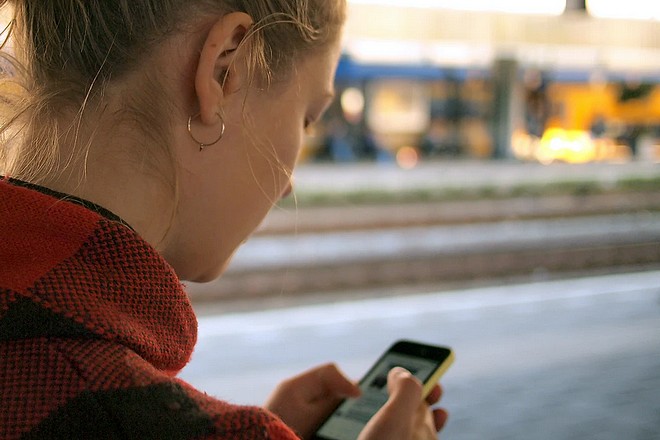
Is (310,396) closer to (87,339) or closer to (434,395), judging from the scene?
(434,395)

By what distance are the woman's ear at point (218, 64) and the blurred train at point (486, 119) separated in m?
9.88

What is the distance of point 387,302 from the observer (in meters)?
5.05

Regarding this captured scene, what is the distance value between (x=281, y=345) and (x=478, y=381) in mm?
1229

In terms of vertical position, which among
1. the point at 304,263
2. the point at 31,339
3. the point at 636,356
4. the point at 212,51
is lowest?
the point at 304,263

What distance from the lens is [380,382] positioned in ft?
3.81

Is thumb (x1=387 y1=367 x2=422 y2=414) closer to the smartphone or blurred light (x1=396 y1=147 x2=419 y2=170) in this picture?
the smartphone

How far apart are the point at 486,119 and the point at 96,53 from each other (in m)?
11.9

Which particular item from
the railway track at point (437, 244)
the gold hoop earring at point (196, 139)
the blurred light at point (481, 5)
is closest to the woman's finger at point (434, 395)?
the gold hoop earring at point (196, 139)

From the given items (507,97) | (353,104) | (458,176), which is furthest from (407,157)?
(507,97)

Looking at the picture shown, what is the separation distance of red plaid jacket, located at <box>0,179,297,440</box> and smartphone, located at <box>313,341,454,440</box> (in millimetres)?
485

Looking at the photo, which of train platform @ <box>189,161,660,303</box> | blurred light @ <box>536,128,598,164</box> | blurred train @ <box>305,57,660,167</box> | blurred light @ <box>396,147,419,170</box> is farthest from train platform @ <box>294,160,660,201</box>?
blurred light @ <box>536,128,598,164</box>

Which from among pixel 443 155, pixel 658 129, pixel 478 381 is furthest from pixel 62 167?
pixel 658 129

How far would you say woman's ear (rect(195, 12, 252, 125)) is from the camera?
0.66 m

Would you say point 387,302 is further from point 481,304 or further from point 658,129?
point 658,129
